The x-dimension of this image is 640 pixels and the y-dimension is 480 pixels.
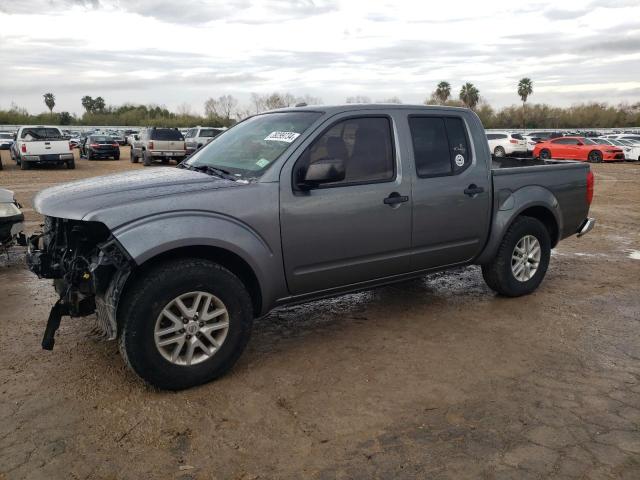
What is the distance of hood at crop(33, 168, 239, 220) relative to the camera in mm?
3426

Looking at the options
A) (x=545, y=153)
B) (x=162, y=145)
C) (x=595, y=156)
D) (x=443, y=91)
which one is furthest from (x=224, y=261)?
(x=443, y=91)

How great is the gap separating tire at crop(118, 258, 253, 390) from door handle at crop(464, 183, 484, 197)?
2.23 m

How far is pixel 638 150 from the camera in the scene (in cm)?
2914

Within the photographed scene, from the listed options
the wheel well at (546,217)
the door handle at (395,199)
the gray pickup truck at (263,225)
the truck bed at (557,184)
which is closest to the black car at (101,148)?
the gray pickup truck at (263,225)

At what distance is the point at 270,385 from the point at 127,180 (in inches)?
70.0

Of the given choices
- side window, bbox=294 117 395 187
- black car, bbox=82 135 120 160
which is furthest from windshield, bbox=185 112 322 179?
black car, bbox=82 135 120 160

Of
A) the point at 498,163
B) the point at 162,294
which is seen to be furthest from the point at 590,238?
the point at 162,294

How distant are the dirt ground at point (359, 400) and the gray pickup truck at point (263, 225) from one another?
405mm

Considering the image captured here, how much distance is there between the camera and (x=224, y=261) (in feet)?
12.4

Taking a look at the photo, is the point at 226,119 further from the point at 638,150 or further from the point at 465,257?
the point at 465,257

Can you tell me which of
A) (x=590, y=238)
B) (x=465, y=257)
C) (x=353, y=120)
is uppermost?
(x=353, y=120)

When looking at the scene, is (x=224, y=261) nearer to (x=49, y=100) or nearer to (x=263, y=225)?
(x=263, y=225)

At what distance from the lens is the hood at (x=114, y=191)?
3.43m

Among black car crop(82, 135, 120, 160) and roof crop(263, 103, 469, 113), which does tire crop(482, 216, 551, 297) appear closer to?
roof crop(263, 103, 469, 113)
